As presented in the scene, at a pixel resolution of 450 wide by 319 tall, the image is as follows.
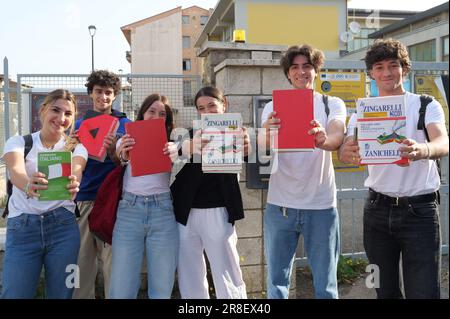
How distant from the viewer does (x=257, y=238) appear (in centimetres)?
380

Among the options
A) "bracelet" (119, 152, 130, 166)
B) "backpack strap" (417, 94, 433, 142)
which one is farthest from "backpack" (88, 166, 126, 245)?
"backpack strap" (417, 94, 433, 142)

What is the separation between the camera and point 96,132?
2867 mm

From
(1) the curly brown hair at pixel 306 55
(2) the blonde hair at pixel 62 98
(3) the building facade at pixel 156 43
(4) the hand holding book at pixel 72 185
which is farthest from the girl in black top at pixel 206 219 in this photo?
(3) the building facade at pixel 156 43

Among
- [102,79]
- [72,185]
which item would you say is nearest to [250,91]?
[102,79]

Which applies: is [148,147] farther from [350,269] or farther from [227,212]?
[350,269]

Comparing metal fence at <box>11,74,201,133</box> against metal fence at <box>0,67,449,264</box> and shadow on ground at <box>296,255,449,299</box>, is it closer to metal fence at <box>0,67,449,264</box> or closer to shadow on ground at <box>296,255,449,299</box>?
metal fence at <box>0,67,449,264</box>

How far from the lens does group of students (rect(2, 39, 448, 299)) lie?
7.89 feet

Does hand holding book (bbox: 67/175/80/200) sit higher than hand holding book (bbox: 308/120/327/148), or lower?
lower

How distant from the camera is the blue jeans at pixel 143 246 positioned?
2.62 metres

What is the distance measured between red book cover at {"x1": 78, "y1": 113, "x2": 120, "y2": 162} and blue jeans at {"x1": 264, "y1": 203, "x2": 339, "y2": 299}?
1.23 m

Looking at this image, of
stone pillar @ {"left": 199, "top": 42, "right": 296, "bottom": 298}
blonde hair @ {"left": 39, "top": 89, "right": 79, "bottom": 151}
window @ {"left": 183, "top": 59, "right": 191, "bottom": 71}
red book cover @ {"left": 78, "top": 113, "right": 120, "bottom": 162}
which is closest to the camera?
blonde hair @ {"left": 39, "top": 89, "right": 79, "bottom": 151}

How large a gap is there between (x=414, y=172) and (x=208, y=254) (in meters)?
1.38

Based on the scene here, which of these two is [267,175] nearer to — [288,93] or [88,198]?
[288,93]
